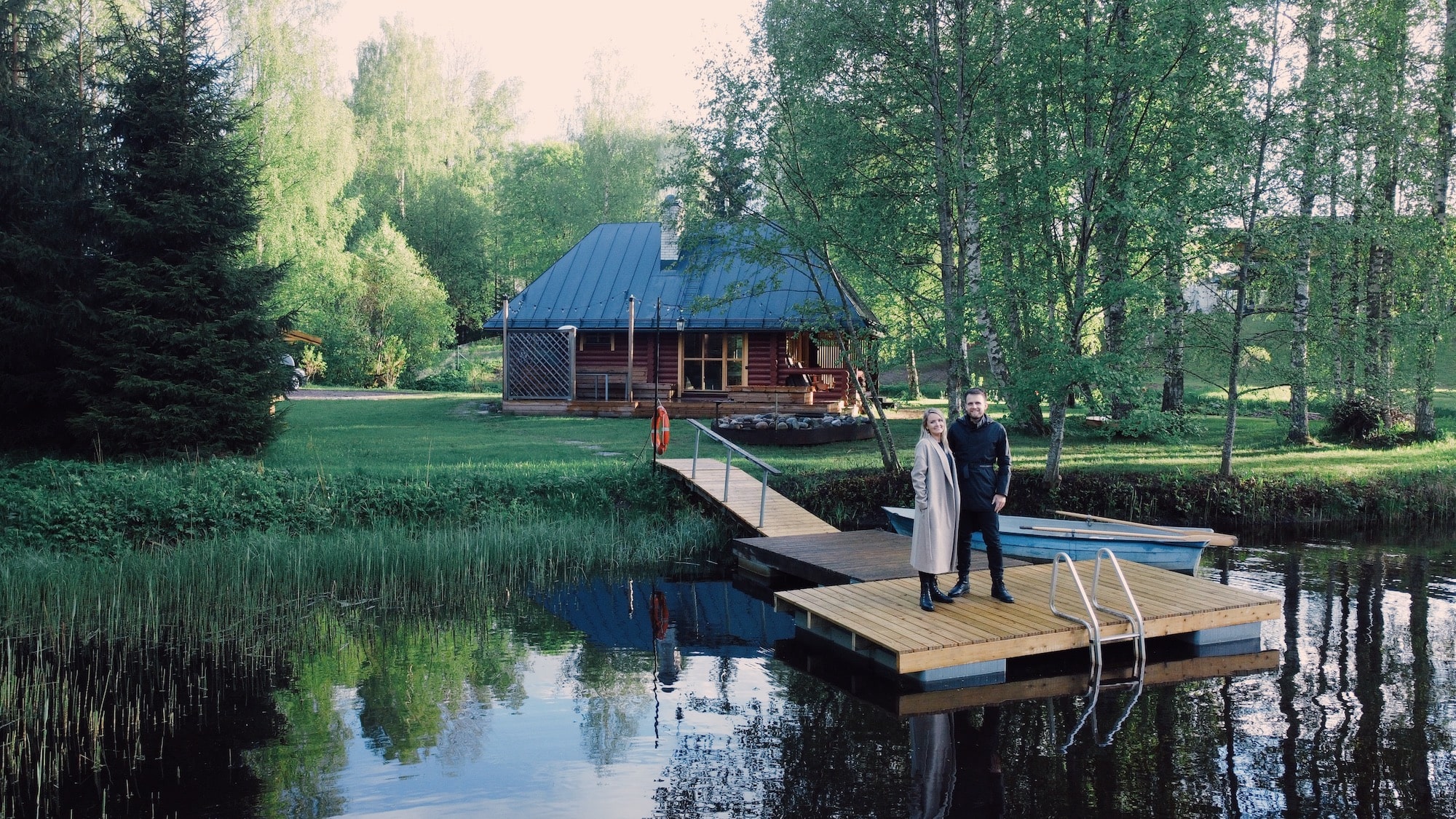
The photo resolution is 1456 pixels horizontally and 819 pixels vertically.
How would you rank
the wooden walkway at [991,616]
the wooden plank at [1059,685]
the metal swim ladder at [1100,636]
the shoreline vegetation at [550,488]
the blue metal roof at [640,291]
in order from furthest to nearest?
the blue metal roof at [640,291] < the shoreline vegetation at [550,488] < the wooden walkway at [991,616] < the metal swim ladder at [1100,636] < the wooden plank at [1059,685]

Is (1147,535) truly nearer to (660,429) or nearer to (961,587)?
(961,587)

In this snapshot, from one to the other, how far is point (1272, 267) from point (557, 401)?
15.1m

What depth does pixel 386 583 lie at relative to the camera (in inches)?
454

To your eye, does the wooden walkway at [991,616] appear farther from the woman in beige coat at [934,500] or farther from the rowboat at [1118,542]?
the rowboat at [1118,542]

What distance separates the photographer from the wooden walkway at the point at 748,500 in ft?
43.1

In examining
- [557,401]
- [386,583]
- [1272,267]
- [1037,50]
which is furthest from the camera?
[557,401]

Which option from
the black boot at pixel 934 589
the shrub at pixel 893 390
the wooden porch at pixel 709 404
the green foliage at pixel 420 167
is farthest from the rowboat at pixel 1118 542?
the green foliage at pixel 420 167

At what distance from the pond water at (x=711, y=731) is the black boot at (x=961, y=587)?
49 centimetres

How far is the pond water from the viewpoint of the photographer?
6211 mm

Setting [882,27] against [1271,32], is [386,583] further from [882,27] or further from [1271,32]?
[1271,32]

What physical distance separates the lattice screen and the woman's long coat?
57.9ft

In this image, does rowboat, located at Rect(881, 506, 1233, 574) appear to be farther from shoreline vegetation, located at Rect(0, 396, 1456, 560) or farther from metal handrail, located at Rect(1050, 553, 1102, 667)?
shoreline vegetation, located at Rect(0, 396, 1456, 560)

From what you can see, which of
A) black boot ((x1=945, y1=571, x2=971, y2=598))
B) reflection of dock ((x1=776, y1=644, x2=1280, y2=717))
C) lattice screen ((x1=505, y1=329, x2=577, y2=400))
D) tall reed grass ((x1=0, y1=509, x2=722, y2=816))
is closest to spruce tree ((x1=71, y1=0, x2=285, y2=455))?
tall reed grass ((x1=0, y1=509, x2=722, y2=816))

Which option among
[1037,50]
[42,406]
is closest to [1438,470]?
[1037,50]
